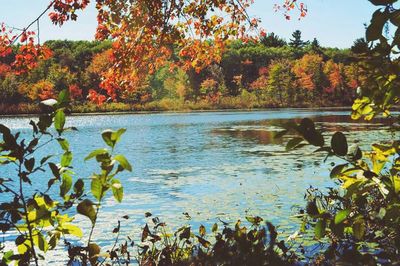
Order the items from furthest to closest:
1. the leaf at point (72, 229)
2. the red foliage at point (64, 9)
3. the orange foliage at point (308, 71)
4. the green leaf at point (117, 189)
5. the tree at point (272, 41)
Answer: the tree at point (272, 41)
the orange foliage at point (308, 71)
the red foliage at point (64, 9)
the leaf at point (72, 229)
the green leaf at point (117, 189)

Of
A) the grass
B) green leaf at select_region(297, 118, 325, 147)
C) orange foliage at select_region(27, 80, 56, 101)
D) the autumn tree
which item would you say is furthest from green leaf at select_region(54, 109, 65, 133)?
the autumn tree

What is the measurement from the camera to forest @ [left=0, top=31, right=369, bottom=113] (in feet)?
279

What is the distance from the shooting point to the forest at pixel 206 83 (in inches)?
3346

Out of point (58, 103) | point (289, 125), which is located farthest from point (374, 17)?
point (58, 103)

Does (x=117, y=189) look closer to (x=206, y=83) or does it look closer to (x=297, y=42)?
(x=206, y=83)

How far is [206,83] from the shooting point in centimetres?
9488

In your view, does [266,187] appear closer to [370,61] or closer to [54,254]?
[54,254]

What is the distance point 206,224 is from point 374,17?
28.1ft

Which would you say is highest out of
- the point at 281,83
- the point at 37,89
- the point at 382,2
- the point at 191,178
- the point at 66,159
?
the point at 281,83

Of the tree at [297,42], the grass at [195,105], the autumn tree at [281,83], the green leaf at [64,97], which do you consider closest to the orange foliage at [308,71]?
the autumn tree at [281,83]

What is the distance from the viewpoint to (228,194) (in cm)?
1375

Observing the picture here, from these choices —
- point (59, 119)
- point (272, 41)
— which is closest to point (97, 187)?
point (59, 119)

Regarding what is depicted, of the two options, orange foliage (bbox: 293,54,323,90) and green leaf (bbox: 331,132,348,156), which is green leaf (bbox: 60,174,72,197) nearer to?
green leaf (bbox: 331,132,348,156)

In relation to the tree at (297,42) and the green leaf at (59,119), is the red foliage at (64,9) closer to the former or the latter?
Result: the green leaf at (59,119)
